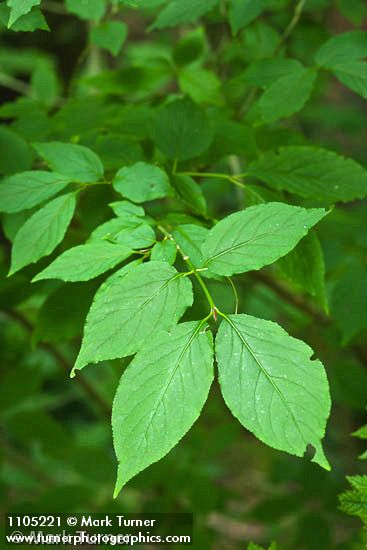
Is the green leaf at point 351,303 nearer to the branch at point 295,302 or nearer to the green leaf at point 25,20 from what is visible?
the branch at point 295,302

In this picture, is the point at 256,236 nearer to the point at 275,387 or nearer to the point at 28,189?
the point at 275,387

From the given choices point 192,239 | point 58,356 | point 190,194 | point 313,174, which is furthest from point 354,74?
point 58,356

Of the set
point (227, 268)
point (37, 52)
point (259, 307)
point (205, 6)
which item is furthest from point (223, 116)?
point (37, 52)

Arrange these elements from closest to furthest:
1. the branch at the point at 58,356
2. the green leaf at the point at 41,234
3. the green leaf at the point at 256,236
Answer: the green leaf at the point at 256,236 < the green leaf at the point at 41,234 < the branch at the point at 58,356

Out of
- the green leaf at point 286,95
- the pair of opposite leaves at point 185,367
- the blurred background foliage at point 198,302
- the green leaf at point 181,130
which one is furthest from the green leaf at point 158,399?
the green leaf at point 286,95

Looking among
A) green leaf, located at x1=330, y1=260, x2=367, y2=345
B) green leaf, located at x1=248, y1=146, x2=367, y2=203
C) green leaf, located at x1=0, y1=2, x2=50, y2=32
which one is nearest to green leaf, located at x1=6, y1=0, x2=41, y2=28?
green leaf, located at x1=0, y1=2, x2=50, y2=32

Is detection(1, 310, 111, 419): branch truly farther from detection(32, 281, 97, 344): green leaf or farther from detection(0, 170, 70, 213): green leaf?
detection(0, 170, 70, 213): green leaf

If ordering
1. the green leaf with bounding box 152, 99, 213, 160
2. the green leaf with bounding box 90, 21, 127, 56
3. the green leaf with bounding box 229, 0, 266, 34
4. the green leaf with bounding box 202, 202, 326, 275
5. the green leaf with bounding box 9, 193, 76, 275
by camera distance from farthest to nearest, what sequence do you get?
1. the green leaf with bounding box 90, 21, 127, 56
2. the green leaf with bounding box 229, 0, 266, 34
3. the green leaf with bounding box 152, 99, 213, 160
4. the green leaf with bounding box 9, 193, 76, 275
5. the green leaf with bounding box 202, 202, 326, 275

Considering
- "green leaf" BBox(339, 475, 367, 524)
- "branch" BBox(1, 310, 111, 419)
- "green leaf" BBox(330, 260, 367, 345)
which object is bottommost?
"branch" BBox(1, 310, 111, 419)
